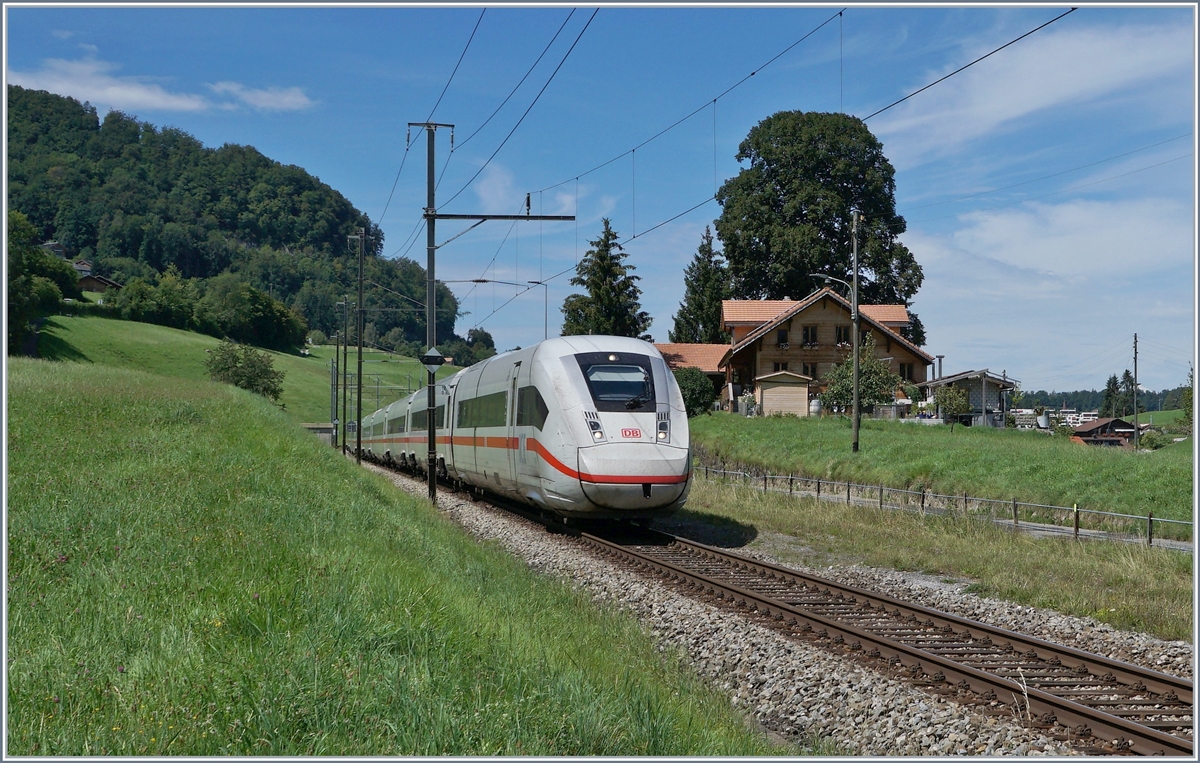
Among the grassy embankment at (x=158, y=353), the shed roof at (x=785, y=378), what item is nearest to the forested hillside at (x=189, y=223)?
the grassy embankment at (x=158, y=353)

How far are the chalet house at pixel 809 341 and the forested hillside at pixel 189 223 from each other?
175 feet

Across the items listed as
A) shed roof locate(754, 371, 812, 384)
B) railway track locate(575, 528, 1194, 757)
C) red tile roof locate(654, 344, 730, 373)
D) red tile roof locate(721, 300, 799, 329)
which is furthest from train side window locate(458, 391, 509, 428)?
red tile roof locate(654, 344, 730, 373)

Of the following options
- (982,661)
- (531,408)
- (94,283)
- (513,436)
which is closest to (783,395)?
(513,436)

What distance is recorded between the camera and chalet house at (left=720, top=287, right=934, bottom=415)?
62.0 m

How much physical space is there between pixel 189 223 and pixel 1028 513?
14167cm

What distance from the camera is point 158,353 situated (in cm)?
8775

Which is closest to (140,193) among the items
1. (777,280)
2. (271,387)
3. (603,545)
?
(271,387)

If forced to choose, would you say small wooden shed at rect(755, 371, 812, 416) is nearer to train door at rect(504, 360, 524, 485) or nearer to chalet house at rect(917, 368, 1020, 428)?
chalet house at rect(917, 368, 1020, 428)

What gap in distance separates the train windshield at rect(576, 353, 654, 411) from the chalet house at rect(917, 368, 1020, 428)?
151 ft

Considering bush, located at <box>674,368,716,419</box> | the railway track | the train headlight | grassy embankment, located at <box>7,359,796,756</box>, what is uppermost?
bush, located at <box>674,368,716,419</box>

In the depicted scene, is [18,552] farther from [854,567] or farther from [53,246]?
[53,246]

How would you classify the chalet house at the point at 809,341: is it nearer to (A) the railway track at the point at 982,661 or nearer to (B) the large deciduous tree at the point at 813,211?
(B) the large deciduous tree at the point at 813,211

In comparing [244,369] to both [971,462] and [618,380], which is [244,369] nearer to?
[971,462]

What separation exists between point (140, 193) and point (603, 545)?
14300 centimetres
